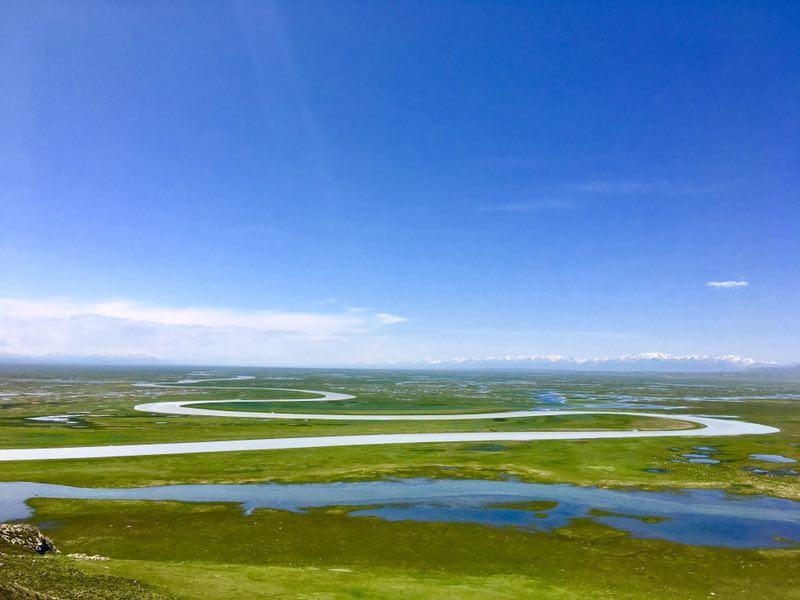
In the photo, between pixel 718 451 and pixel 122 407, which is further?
pixel 122 407

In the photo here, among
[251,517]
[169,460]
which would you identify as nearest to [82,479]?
[169,460]

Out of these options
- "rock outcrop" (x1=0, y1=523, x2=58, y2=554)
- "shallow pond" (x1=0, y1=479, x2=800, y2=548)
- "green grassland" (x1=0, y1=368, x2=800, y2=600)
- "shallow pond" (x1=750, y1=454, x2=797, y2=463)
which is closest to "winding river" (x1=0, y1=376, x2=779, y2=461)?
"green grassland" (x1=0, y1=368, x2=800, y2=600)

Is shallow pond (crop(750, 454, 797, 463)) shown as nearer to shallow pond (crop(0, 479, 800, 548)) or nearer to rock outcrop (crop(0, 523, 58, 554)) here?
shallow pond (crop(0, 479, 800, 548))

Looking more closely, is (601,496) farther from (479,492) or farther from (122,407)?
(122,407)

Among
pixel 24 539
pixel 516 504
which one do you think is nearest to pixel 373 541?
pixel 516 504

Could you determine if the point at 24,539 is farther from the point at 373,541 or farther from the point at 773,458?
the point at 773,458

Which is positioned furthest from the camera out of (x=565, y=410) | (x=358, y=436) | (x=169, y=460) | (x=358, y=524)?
(x=565, y=410)

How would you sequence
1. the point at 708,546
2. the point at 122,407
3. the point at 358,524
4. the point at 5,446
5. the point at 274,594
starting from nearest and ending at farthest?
the point at 274,594
the point at 708,546
the point at 358,524
the point at 5,446
the point at 122,407

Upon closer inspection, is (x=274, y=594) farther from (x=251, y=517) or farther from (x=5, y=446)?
(x=5, y=446)
